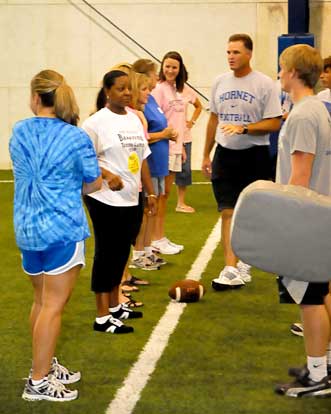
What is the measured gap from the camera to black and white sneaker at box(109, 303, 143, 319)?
7.13 metres

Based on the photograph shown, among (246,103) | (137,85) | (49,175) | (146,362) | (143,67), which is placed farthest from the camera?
(143,67)

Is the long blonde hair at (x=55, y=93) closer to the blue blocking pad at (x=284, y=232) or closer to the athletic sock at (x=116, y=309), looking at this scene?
the blue blocking pad at (x=284, y=232)

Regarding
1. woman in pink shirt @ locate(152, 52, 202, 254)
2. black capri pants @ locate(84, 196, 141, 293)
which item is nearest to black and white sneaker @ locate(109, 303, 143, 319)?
black capri pants @ locate(84, 196, 141, 293)

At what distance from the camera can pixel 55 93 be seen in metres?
5.35

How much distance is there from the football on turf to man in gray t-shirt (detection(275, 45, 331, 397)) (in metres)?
2.00

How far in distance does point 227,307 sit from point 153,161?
1883 millimetres

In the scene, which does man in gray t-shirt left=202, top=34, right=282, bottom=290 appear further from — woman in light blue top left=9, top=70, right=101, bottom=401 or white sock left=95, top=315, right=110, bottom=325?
woman in light blue top left=9, top=70, right=101, bottom=401

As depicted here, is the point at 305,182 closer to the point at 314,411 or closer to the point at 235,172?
the point at 314,411

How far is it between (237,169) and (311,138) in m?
2.75

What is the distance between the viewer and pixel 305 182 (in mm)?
5520

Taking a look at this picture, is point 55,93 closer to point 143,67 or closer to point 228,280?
point 143,67

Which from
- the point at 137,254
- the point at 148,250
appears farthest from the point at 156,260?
the point at 137,254

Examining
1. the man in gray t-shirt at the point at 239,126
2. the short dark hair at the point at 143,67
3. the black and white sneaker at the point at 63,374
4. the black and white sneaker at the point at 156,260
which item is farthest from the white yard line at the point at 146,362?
the short dark hair at the point at 143,67

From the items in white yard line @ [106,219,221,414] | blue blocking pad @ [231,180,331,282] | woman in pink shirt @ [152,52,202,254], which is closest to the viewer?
blue blocking pad @ [231,180,331,282]
